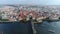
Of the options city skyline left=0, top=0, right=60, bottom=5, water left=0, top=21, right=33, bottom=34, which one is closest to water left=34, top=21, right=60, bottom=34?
water left=0, top=21, right=33, bottom=34

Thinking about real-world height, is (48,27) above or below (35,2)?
below

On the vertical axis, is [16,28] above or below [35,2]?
below

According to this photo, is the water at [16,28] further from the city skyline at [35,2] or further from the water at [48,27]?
the city skyline at [35,2]

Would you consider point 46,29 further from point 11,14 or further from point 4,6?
point 4,6

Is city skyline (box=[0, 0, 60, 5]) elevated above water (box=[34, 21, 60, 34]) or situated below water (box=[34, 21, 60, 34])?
above

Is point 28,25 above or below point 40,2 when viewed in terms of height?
below

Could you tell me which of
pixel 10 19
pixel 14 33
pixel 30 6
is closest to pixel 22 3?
pixel 30 6

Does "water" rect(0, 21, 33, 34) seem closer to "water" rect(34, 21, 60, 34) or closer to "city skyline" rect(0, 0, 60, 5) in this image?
"water" rect(34, 21, 60, 34)

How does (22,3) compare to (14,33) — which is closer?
(14,33)
